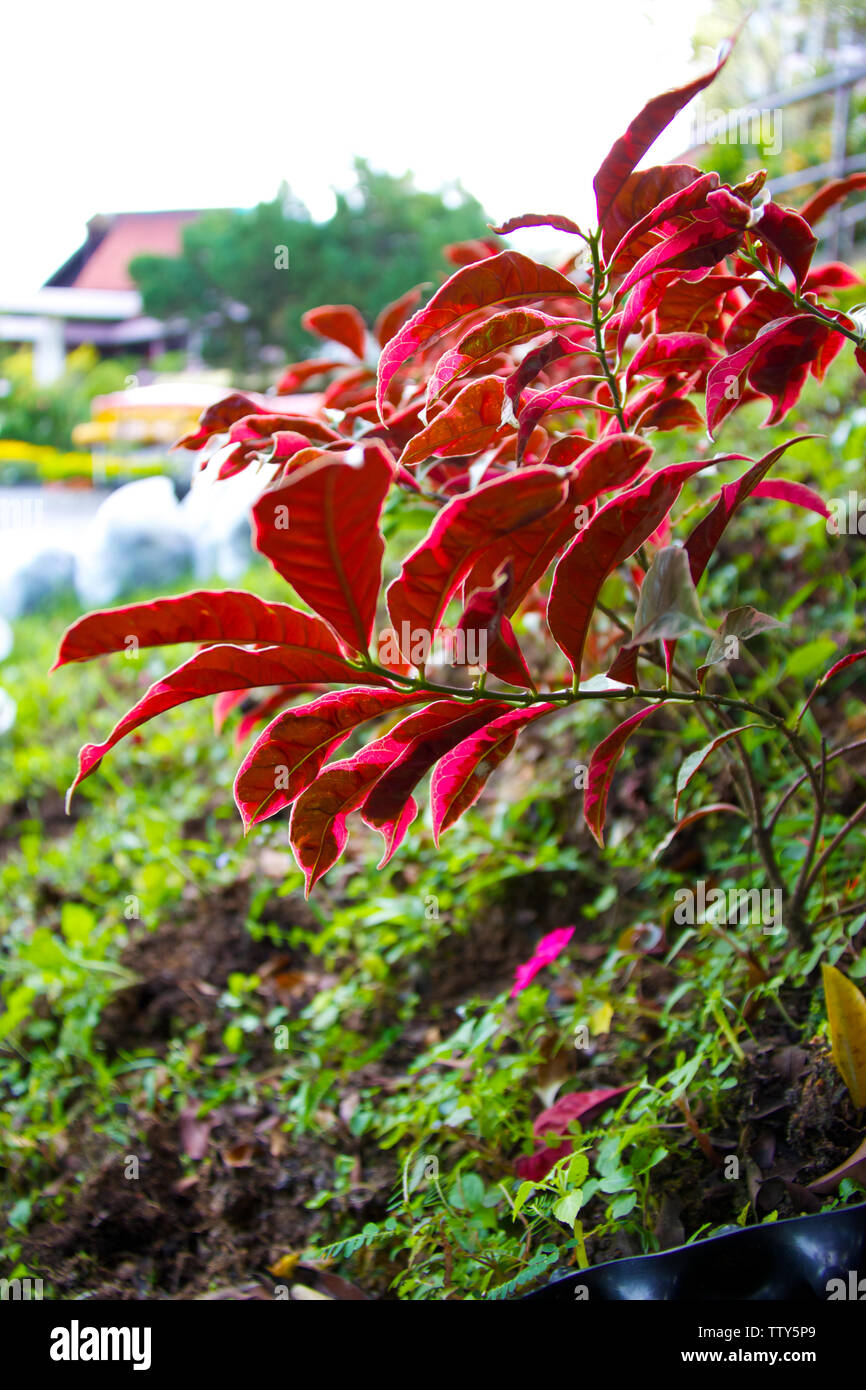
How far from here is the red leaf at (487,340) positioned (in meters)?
0.80

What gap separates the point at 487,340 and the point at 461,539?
0.82ft

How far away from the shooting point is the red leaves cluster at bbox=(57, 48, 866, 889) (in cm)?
64

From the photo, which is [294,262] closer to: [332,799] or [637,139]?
[637,139]

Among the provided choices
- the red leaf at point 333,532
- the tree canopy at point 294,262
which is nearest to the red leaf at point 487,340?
the red leaf at point 333,532

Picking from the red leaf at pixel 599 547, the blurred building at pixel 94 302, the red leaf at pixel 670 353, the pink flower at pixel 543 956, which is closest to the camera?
the red leaf at pixel 599 547

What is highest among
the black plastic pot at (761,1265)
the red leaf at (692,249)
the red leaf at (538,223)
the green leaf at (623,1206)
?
the red leaf at (538,223)

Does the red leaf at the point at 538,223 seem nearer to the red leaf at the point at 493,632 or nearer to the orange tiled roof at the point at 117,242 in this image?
the red leaf at the point at 493,632

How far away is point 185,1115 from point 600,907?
673mm

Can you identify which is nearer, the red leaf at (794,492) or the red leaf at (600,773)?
the red leaf at (600,773)

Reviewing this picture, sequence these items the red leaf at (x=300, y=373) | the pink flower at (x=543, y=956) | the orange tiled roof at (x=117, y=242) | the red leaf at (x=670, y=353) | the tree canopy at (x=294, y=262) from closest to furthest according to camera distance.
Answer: the red leaf at (x=670, y=353)
the pink flower at (x=543, y=956)
the red leaf at (x=300, y=373)
the tree canopy at (x=294, y=262)
the orange tiled roof at (x=117, y=242)

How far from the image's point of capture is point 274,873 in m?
1.97

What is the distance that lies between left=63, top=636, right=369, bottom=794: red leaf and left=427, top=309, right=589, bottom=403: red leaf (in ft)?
0.77

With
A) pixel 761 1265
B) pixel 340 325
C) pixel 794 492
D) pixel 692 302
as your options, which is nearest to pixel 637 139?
pixel 692 302

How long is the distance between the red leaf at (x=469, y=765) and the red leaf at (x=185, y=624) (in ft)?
0.46
